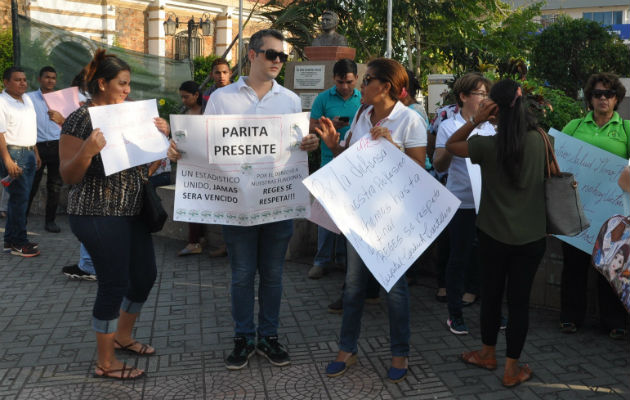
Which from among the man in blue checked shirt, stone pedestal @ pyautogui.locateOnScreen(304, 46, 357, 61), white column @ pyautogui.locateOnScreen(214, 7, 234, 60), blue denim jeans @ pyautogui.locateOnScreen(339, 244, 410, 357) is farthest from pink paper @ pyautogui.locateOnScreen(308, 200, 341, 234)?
white column @ pyautogui.locateOnScreen(214, 7, 234, 60)

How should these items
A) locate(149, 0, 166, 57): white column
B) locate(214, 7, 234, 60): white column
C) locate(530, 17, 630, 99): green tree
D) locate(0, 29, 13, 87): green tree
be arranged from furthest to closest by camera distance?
locate(214, 7, 234, 60): white column
locate(149, 0, 166, 57): white column
locate(530, 17, 630, 99): green tree
locate(0, 29, 13, 87): green tree

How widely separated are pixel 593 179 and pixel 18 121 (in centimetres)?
598

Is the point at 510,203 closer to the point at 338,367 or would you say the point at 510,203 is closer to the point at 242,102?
the point at 338,367

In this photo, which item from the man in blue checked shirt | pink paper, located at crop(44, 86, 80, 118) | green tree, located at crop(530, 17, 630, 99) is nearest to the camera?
pink paper, located at crop(44, 86, 80, 118)

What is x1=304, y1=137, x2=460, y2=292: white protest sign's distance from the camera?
3670mm

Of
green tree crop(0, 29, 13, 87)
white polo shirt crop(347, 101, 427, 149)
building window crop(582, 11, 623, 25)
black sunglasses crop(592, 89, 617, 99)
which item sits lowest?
white polo shirt crop(347, 101, 427, 149)

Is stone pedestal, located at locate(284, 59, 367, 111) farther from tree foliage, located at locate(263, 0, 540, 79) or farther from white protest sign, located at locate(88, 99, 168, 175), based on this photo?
white protest sign, located at locate(88, 99, 168, 175)

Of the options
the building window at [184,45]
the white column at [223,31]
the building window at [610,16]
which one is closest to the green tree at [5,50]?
the building window at [184,45]

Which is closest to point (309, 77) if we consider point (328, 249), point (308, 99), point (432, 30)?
point (308, 99)

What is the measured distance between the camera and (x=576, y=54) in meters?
20.6

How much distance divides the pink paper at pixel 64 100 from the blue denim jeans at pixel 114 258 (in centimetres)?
259

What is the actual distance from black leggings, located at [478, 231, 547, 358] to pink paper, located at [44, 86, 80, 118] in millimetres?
4095

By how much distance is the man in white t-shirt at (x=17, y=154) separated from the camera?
7031 mm

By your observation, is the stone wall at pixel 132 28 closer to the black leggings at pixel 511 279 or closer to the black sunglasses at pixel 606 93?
the black sunglasses at pixel 606 93
